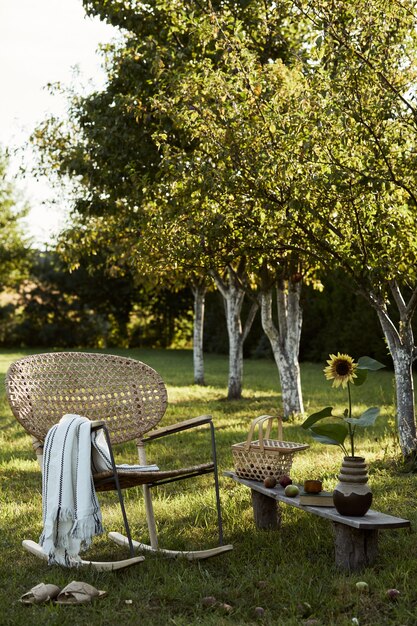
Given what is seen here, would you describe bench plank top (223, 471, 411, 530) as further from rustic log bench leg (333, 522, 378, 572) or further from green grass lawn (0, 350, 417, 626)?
green grass lawn (0, 350, 417, 626)

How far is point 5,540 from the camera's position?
423 cm

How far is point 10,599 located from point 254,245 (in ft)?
10.5

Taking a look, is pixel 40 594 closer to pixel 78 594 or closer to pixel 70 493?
pixel 78 594

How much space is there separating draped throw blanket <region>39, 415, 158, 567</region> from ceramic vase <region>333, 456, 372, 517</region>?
1091 mm

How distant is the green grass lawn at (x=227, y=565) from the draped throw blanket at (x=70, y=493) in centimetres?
14

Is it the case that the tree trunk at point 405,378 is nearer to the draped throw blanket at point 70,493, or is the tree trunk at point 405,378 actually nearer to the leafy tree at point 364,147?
the leafy tree at point 364,147

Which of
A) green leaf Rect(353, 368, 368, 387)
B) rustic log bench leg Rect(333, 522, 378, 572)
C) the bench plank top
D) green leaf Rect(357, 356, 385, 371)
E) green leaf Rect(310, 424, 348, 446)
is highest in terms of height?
green leaf Rect(357, 356, 385, 371)

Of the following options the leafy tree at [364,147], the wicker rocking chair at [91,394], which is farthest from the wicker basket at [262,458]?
the leafy tree at [364,147]

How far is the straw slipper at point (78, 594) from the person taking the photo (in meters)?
3.22

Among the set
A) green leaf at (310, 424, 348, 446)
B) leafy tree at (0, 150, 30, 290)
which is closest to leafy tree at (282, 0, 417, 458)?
green leaf at (310, 424, 348, 446)

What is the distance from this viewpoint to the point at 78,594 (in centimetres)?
324

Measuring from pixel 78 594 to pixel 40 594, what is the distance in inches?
6.1

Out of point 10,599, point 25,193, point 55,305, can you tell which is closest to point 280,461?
point 10,599

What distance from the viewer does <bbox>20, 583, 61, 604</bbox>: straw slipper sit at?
3215mm
